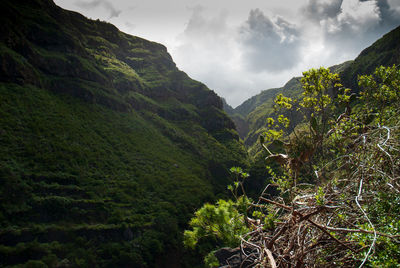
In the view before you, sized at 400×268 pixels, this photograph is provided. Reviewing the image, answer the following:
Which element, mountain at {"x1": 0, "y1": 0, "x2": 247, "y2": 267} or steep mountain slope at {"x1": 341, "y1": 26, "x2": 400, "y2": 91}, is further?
steep mountain slope at {"x1": 341, "y1": 26, "x2": 400, "y2": 91}

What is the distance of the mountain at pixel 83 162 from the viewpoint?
29781 mm

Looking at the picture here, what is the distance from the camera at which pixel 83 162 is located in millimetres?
43812

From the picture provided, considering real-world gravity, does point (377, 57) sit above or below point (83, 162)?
above

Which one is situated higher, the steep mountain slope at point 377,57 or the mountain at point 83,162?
the steep mountain slope at point 377,57

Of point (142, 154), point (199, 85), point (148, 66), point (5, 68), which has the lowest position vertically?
point (142, 154)

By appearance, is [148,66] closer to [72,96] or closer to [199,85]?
[199,85]

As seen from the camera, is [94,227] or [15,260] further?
[94,227]

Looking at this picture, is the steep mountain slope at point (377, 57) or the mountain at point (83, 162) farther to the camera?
the steep mountain slope at point (377, 57)

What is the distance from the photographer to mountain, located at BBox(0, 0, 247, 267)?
2978 cm

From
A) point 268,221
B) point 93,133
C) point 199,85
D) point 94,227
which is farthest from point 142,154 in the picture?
point 199,85

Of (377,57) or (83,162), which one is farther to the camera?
(377,57)

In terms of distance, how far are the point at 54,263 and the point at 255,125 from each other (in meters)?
165

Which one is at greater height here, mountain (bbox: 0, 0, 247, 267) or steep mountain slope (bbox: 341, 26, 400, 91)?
steep mountain slope (bbox: 341, 26, 400, 91)

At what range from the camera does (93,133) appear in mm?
52562
